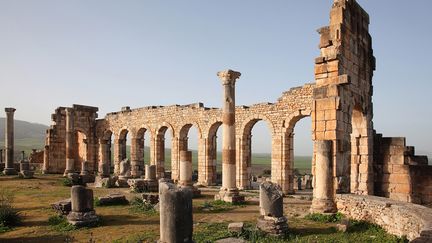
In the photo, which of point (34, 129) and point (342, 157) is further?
point (34, 129)

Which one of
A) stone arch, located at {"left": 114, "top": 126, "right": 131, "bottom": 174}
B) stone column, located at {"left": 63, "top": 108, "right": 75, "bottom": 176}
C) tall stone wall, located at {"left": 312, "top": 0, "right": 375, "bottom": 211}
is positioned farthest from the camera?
stone arch, located at {"left": 114, "top": 126, "right": 131, "bottom": 174}

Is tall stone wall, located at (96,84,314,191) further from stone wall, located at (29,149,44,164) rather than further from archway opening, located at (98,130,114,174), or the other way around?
stone wall, located at (29,149,44,164)

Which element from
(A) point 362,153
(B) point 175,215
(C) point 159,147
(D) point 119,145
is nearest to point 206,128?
(C) point 159,147

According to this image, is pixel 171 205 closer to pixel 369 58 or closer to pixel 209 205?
pixel 209 205

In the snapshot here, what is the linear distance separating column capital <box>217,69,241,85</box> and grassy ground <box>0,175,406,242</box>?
5253 millimetres

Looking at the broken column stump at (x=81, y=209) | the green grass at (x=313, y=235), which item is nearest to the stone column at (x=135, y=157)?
the broken column stump at (x=81, y=209)

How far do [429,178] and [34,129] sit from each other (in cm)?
18055

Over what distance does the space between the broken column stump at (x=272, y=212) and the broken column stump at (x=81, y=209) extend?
4.94m

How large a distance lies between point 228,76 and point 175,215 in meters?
9.18

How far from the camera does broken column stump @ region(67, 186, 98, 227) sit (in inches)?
378

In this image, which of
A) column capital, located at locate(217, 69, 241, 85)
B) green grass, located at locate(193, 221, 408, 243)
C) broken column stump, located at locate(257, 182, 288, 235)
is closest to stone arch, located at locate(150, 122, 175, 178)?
column capital, located at locate(217, 69, 241, 85)

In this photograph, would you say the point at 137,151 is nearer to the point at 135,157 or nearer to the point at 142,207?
the point at 135,157

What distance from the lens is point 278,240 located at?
792 centimetres

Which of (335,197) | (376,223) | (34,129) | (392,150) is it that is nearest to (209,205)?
(335,197)
